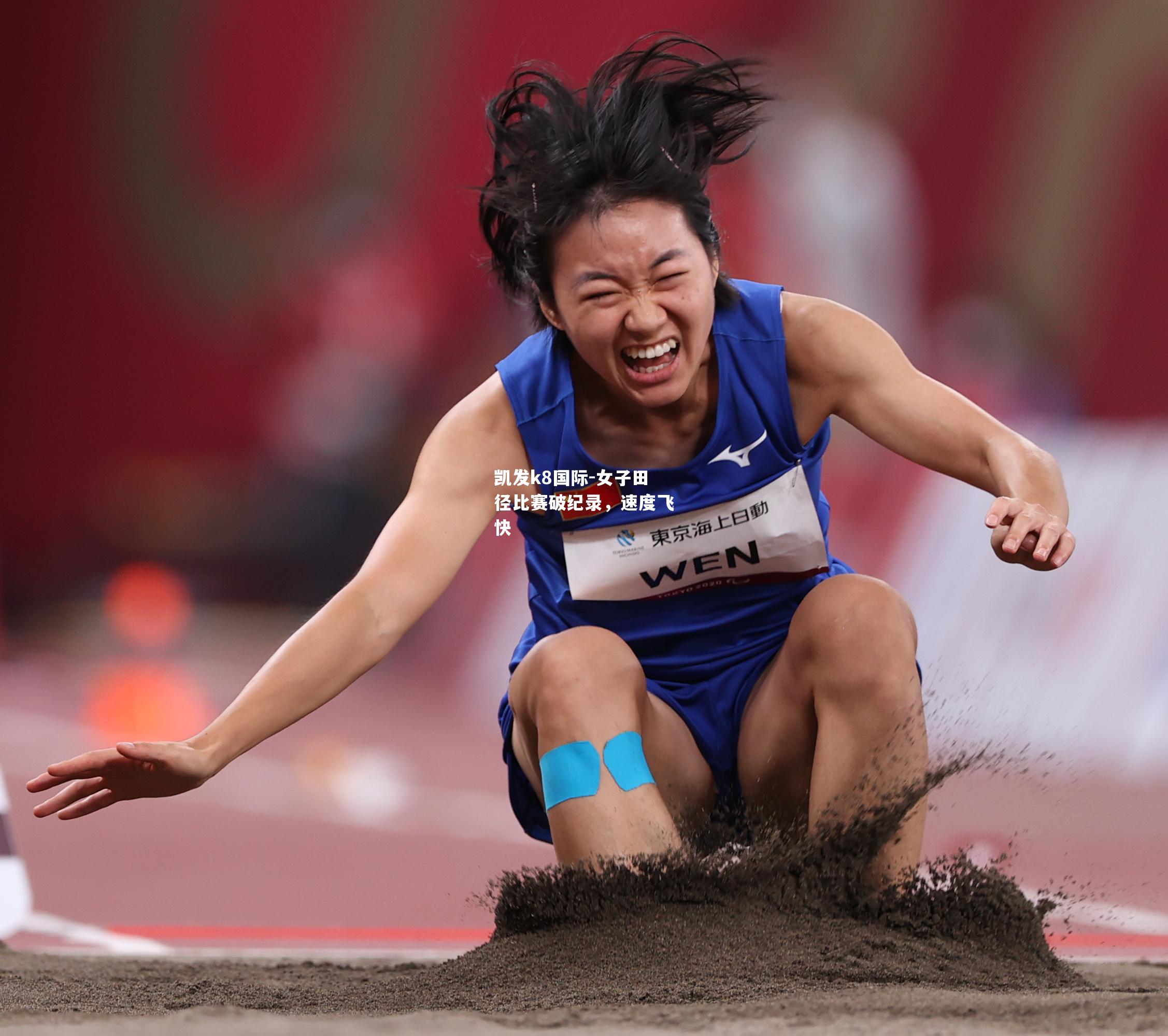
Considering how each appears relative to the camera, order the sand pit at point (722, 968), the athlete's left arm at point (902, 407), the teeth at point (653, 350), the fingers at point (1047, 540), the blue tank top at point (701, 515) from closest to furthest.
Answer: the sand pit at point (722, 968) → the fingers at point (1047, 540) → the athlete's left arm at point (902, 407) → the teeth at point (653, 350) → the blue tank top at point (701, 515)

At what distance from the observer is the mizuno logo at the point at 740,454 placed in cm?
187

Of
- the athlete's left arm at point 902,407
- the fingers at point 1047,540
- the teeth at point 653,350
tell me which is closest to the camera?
the fingers at point 1047,540

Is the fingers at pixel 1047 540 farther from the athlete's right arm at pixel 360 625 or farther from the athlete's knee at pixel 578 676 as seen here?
the athlete's right arm at pixel 360 625

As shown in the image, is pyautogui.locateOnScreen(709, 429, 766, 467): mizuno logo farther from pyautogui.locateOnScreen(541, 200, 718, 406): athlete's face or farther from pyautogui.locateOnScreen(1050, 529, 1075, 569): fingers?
pyautogui.locateOnScreen(1050, 529, 1075, 569): fingers

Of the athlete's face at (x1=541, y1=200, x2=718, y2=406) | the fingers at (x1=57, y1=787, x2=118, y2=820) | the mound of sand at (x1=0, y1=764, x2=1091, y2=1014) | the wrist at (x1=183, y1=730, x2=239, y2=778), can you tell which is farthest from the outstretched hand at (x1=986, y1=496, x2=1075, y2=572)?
the fingers at (x1=57, y1=787, x2=118, y2=820)

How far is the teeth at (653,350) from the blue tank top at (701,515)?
124 millimetres

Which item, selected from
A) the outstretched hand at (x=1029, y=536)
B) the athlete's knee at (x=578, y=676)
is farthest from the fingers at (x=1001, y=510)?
the athlete's knee at (x=578, y=676)

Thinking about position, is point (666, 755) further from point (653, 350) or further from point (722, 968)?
point (653, 350)

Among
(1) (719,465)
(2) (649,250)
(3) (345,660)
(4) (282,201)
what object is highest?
(4) (282,201)

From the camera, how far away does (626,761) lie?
5.47 feet

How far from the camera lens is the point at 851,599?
1.71 meters

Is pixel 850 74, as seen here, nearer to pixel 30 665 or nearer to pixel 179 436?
pixel 179 436

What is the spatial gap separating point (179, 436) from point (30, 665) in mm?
1071

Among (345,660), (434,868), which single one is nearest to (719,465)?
(345,660)
